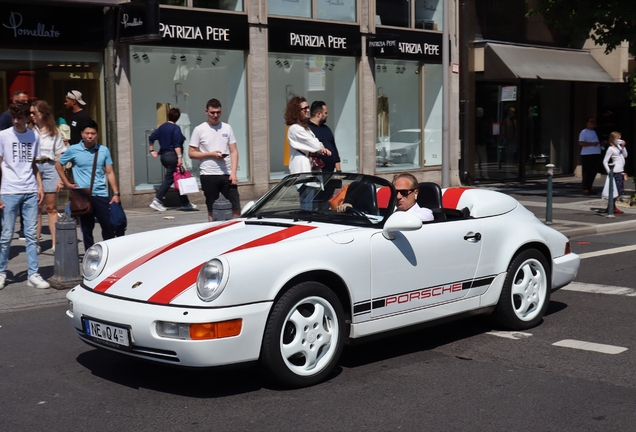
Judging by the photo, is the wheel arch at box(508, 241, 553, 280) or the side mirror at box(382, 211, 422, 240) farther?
the wheel arch at box(508, 241, 553, 280)

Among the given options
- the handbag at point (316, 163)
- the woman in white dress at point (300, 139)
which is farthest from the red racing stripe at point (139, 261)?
the handbag at point (316, 163)

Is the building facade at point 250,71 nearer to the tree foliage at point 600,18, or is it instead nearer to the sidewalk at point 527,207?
the sidewalk at point 527,207

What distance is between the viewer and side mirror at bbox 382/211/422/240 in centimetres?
577

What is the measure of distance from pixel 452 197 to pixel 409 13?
1504cm

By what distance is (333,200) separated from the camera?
634 centimetres

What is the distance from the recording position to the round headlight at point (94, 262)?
19.2ft

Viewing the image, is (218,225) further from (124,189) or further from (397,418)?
(124,189)

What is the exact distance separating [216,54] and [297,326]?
12904mm

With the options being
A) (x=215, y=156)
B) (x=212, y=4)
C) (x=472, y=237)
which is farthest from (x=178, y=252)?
(x=212, y=4)

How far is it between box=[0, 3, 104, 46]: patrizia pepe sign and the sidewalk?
321 cm

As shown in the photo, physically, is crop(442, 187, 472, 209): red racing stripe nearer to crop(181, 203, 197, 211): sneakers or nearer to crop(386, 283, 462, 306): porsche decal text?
crop(386, 283, 462, 306): porsche decal text

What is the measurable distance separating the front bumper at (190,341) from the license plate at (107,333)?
40 millimetres

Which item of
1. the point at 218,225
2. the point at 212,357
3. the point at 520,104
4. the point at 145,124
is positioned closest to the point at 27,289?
the point at 218,225

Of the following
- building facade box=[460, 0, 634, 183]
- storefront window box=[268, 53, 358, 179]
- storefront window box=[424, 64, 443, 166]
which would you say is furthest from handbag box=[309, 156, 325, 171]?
building facade box=[460, 0, 634, 183]
